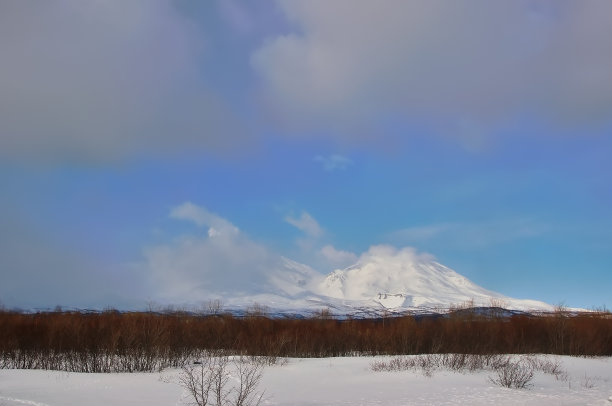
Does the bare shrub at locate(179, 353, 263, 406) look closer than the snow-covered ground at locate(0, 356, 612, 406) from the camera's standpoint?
Yes

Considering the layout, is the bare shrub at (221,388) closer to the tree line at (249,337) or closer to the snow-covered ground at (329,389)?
the snow-covered ground at (329,389)

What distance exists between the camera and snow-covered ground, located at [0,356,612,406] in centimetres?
1702

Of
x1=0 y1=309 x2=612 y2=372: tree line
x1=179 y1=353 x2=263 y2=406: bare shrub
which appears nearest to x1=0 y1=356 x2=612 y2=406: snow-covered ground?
x1=179 y1=353 x2=263 y2=406: bare shrub

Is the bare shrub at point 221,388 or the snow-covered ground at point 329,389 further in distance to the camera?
the snow-covered ground at point 329,389

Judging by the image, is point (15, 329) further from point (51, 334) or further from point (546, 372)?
point (546, 372)

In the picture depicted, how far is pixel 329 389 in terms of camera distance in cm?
2108

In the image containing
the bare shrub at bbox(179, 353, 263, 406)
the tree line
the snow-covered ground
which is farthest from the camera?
the tree line

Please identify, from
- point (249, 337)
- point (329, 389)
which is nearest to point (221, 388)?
point (329, 389)

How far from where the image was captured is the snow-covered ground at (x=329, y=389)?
17016 millimetres

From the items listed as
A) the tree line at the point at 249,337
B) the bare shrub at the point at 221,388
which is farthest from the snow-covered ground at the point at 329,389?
the tree line at the point at 249,337

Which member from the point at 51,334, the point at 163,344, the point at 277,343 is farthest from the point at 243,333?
Answer: the point at 51,334

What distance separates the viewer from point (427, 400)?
17531 mm

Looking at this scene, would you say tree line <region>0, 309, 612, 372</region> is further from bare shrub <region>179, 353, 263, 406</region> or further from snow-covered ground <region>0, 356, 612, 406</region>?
snow-covered ground <region>0, 356, 612, 406</region>

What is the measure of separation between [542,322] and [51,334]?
43.5 m
